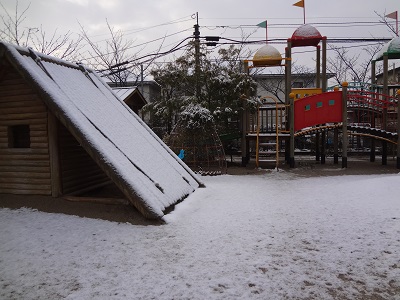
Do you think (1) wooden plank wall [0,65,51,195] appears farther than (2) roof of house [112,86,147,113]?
No

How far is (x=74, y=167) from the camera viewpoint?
659 cm

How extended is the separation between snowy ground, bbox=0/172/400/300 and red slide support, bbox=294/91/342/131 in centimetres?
570

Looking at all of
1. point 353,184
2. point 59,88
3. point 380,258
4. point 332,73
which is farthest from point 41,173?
point 332,73

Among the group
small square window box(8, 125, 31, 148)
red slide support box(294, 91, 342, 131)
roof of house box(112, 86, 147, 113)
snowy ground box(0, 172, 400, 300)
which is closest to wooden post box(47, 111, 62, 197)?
snowy ground box(0, 172, 400, 300)

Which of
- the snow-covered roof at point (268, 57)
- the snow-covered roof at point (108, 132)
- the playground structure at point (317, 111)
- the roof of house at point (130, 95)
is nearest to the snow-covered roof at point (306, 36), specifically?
the playground structure at point (317, 111)

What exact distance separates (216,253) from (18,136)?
526 centimetres

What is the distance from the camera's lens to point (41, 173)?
607 centimetres

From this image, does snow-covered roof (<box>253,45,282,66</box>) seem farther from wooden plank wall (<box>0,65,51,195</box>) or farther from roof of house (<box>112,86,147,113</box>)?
wooden plank wall (<box>0,65,51,195</box>)

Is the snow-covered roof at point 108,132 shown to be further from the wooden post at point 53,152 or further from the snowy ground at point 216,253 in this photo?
the snowy ground at point 216,253

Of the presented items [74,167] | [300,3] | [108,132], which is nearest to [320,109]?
[300,3]

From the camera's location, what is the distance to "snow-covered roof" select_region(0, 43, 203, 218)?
5395 millimetres

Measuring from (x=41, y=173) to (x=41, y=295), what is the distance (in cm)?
356

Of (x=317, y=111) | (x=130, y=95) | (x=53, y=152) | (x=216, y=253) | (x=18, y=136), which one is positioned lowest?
(x=216, y=253)

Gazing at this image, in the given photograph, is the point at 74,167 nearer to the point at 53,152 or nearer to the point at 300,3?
the point at 53,152
